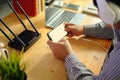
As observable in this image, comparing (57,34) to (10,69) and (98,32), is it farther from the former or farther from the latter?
(10,69)

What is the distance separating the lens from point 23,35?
126 centimetres

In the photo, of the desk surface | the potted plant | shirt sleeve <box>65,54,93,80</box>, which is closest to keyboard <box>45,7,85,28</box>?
the desk surface

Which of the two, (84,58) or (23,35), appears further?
(23,35)

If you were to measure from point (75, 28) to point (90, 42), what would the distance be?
13 cm

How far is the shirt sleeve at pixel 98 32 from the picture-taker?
1327 millimetres

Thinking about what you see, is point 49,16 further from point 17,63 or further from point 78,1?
point 17,63

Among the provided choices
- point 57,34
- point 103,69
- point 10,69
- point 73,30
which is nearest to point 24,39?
point 57,34

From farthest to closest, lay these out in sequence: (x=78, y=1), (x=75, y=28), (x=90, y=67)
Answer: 1. (x=78, y=1)
2. (x=75, y=28)
3. (x=90, y=67)

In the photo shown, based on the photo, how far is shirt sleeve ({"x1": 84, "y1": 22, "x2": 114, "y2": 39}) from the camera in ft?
4.35

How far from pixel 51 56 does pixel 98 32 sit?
382 mm

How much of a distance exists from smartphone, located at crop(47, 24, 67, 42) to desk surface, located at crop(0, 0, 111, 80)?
0.07 m

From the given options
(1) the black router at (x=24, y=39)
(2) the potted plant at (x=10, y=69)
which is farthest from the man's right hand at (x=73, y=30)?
(2) the potted plant at (x=10, y=69)

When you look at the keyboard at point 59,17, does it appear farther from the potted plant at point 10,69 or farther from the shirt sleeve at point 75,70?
the potted plant at point 10,69

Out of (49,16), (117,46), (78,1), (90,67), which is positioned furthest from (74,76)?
(78,1)
